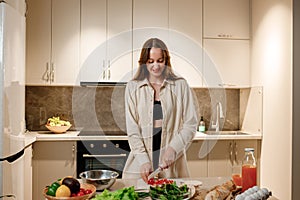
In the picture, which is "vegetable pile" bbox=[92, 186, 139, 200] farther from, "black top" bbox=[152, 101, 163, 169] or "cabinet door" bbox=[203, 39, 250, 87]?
"cabinet door" bbox=[203, 39, 250, 87]

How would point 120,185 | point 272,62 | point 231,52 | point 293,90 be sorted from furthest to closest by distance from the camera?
point 231,52, point 272,62, point 293,90, point 120,185

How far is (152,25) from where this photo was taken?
345cm

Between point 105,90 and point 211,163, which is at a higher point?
point 105,90

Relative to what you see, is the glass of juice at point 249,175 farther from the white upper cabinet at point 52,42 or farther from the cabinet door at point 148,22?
the white upper cabinet at point 52,42

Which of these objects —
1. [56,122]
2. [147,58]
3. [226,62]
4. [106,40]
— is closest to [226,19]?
[226,62]

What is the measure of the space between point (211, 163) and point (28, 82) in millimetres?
1926

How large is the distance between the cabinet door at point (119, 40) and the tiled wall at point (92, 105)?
37cm

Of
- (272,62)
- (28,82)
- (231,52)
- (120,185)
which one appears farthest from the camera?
(231,52)

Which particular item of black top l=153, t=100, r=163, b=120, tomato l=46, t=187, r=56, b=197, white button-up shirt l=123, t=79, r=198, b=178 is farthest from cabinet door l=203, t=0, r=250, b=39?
tomato l=46, t=187, r=56, b=197

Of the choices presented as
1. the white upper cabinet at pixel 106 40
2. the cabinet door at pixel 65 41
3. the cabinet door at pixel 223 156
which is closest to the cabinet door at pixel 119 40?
the white upper cabinet at pixel 106 40

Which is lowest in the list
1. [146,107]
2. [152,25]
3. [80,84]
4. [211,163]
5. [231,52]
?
[211,163]

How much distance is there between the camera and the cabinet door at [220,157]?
3346 millimetres

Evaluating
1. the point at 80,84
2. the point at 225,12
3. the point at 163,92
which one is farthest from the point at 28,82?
the point at 225,12

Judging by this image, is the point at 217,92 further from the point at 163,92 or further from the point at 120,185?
the point at 120,185
